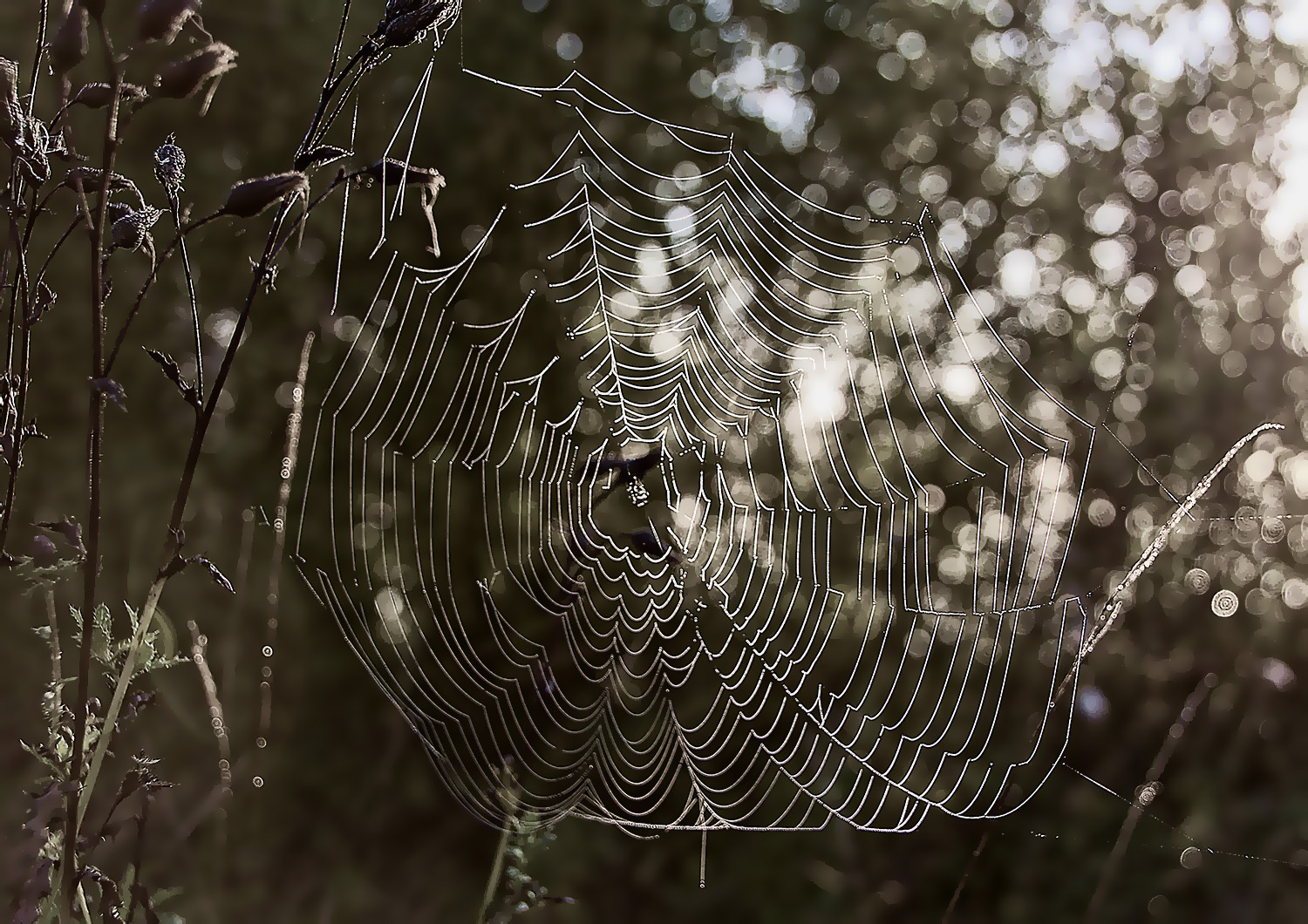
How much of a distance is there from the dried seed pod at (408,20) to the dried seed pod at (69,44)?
0.19m

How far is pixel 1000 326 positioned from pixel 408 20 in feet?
11.8

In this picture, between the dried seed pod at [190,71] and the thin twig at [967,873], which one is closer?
the dried seed pod at [190,71]

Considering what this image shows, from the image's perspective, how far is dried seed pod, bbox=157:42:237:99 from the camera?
58cm

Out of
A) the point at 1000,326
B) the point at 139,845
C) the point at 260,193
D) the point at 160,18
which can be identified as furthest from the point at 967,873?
the point at 1000,326

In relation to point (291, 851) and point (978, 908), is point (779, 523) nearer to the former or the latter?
point (978, 908)

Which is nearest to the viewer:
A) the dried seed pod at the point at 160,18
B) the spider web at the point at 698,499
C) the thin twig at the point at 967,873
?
the dried seed pod at the point at 160,18

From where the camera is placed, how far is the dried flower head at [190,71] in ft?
1.92

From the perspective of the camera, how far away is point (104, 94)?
0.64 meters

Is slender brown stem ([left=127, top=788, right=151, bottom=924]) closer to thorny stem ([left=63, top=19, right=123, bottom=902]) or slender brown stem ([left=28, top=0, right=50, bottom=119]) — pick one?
thorny stem ([left=63, top=19, right=123, bottom=902])

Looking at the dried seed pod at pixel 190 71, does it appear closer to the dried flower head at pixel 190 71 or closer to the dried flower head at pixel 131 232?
the dried flower head at pixel 190 71

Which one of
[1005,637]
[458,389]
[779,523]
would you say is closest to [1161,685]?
[1005,637]

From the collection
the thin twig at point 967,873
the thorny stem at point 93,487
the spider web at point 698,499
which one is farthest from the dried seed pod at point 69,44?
the spider web at point 698,499

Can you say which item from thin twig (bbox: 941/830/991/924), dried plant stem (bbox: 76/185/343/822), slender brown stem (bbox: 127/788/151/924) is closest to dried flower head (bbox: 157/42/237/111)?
dried plant stem (bbox: 76/185/343/822)

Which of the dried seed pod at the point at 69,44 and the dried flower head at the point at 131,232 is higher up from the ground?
the dried seed pod at the point at 69,44
